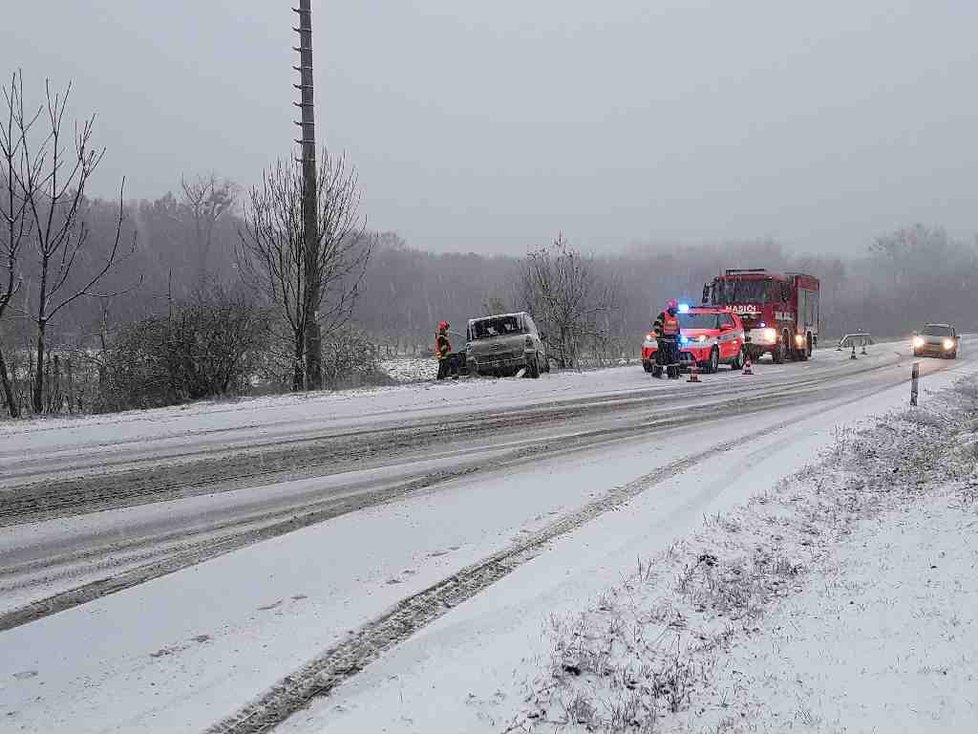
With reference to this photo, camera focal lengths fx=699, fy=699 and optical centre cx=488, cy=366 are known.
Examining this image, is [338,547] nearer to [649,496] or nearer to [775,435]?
[649,496]

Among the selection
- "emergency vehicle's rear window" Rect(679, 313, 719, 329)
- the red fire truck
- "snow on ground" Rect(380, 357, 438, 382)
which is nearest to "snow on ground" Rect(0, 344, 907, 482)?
"emergency vehicle's rear window" Rect(679, 313, 719, 329)

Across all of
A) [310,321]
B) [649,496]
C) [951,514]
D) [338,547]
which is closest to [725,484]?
[649,496]

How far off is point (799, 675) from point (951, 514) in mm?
3669

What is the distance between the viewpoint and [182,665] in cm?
343

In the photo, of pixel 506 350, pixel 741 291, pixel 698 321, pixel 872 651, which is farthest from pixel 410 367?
pixel 872 651

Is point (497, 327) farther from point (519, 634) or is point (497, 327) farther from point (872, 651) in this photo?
point (872, 651)

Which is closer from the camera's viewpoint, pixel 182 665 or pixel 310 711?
pixel 310 711

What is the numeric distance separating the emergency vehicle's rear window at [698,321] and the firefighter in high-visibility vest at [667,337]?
2.36 m

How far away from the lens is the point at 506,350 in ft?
60.5

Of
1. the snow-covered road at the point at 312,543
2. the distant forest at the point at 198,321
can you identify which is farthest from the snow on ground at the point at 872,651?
the distant forest at the point at 198,321

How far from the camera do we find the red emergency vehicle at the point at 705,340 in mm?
20406

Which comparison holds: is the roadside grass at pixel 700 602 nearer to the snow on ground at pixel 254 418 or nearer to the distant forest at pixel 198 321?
the snow on ground at pixel 254 418

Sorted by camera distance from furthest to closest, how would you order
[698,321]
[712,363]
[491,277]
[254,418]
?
[491,277]
[698,321]
[712,363]
[254,418]

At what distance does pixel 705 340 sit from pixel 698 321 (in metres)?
0.81
